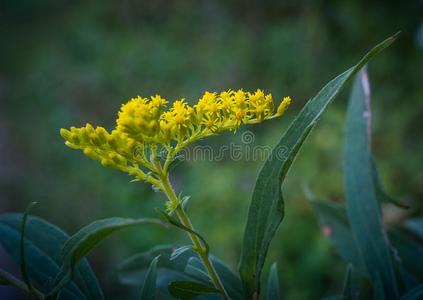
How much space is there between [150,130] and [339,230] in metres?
0.75

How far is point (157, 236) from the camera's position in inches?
116

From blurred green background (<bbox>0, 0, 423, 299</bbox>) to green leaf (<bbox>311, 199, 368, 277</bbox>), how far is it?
102 cm

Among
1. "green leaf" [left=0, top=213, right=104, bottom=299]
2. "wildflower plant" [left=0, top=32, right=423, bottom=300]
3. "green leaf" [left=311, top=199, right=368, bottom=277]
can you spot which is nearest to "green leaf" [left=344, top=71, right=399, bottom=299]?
"wildflower plant" [left=0, top=32, right=423, bottom=300]

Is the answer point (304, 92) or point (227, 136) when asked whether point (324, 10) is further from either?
point (227, 136)

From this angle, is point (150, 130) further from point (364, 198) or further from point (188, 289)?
point (364, 198)

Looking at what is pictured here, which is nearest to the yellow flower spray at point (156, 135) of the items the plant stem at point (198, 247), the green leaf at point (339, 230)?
→ the plant stem at point (198, 247)

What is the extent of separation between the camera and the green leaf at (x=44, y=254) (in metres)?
0.98

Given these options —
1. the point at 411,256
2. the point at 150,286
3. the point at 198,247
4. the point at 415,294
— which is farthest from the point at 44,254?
the point at 411,256

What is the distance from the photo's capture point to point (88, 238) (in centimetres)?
73

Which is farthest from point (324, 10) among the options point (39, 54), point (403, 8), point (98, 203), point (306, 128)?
point (39, 54)

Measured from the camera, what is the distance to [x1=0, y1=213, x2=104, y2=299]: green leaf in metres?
0.98

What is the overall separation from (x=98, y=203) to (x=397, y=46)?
7.75 feet

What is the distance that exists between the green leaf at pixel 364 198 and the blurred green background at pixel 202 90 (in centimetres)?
119

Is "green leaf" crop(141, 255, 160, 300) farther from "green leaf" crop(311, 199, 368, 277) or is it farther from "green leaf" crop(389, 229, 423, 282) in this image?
"green leaf" crop(389, 229, 423, 282)
